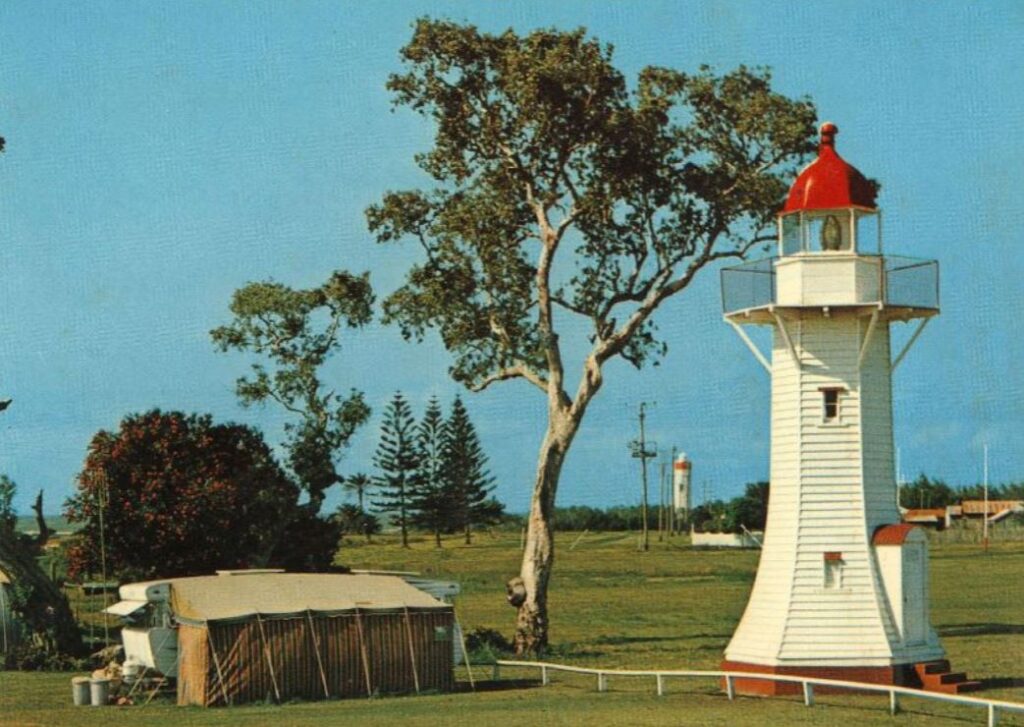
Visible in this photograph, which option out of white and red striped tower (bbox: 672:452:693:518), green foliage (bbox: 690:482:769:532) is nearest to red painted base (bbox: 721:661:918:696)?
green foliage (bbox: 690:482:769:532)

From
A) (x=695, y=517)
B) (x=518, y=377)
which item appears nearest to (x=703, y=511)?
(x=695, y=517)

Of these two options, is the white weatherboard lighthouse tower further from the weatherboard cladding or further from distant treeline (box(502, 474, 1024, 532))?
distant treeline (box(502, 474, 1024, 532))

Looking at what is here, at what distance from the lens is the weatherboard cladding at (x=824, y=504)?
31.1 meters

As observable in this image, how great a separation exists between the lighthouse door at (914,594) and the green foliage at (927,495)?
4267 inches

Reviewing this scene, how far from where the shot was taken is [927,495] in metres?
141

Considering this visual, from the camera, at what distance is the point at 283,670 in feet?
104

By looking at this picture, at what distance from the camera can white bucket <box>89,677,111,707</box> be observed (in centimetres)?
3238

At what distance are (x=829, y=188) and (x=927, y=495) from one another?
113 metres

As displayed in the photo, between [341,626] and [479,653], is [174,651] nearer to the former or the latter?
[341,626]

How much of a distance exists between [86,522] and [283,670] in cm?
1833

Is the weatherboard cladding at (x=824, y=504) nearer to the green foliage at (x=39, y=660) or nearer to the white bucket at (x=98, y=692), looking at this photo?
the white bucket at (x=98, y=692)

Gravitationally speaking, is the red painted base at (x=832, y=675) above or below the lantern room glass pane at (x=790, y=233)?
below

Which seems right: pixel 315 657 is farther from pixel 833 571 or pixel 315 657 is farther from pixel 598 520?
pixel 598 520

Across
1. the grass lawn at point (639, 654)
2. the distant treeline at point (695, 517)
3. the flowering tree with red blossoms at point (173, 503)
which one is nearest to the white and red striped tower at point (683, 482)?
the distant treeline at point (695, 517)
